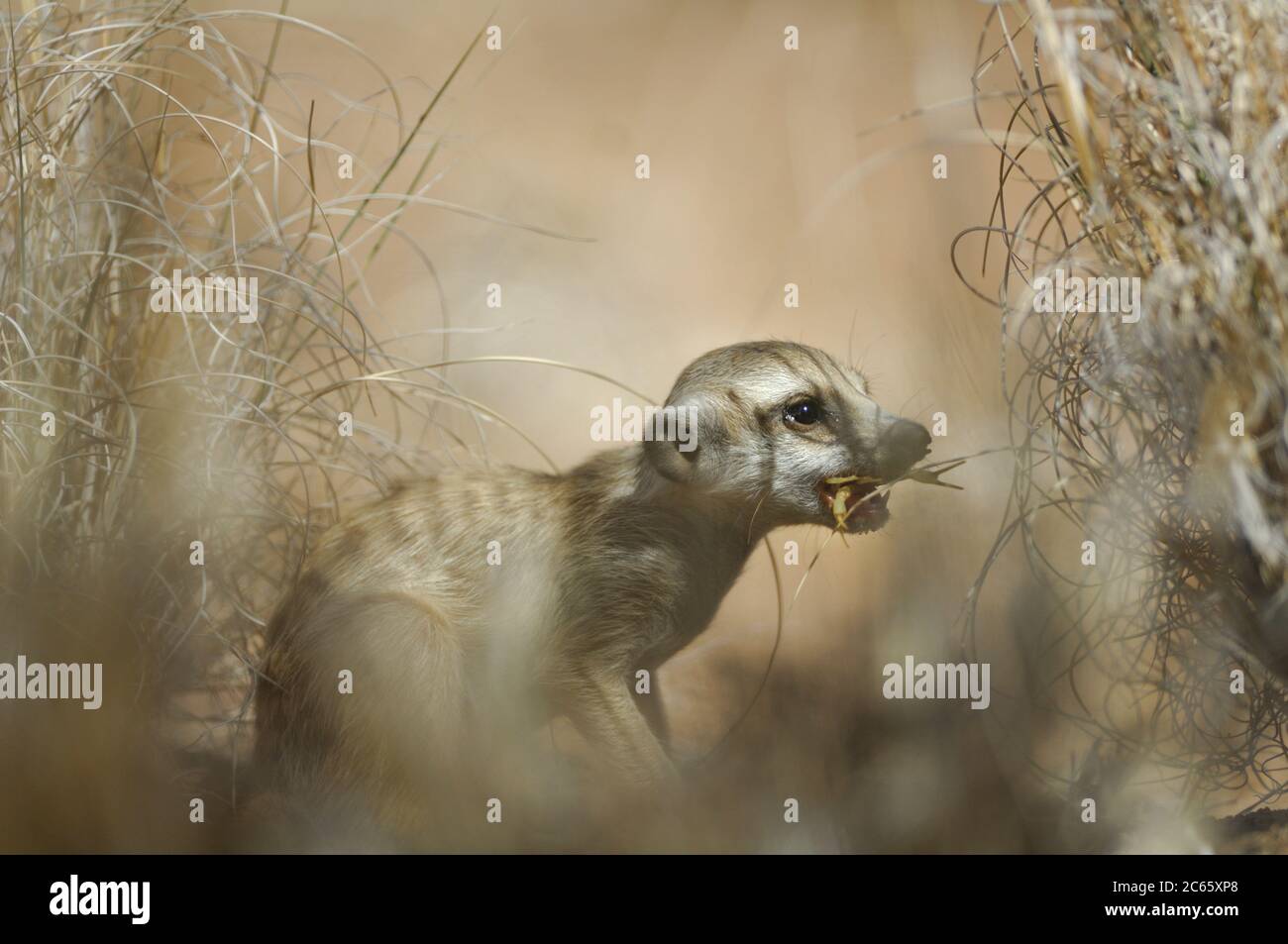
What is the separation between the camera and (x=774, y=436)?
2361mm

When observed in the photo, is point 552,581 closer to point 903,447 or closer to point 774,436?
point 774,436

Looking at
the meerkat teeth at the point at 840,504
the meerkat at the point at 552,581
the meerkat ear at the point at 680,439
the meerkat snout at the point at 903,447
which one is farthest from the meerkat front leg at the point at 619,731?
the meerkat snout at the point at 903,447

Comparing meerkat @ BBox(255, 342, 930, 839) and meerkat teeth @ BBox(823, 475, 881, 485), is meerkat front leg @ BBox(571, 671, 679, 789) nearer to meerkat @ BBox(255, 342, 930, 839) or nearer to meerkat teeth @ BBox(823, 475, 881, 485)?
meerkat @ BBox(255, 342, 930, 839)

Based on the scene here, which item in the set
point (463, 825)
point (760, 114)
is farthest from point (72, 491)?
point (760, 114)

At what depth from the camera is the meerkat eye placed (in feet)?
7.74

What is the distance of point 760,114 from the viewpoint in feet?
11.9

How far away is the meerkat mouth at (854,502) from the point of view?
89.9 inches

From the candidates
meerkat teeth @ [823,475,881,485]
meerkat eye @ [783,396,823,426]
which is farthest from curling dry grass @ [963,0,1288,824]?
meerkat eye @ [783,396,823,426]

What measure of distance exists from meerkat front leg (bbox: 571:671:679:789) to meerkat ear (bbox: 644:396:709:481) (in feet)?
1.52

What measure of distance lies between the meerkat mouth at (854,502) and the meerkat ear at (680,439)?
275 millimetres

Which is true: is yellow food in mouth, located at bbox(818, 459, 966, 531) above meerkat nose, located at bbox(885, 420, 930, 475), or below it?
below

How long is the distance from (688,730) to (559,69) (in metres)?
2.22

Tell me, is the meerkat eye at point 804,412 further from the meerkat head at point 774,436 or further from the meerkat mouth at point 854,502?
the meerkat mouth at point 854,502
